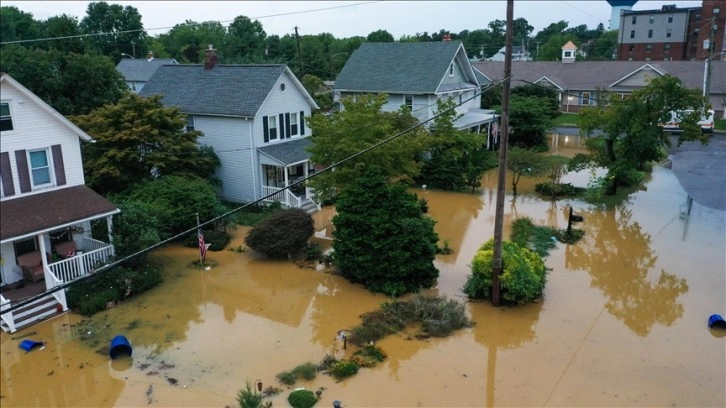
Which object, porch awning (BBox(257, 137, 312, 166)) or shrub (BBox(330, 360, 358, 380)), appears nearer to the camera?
shrub (BBox(330, 360, 358, 380))

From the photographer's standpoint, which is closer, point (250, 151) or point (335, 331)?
point (335, 331)

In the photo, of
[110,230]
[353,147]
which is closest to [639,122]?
[353,147]

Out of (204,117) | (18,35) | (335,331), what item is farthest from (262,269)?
(18,35)

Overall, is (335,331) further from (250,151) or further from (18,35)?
(18,35)

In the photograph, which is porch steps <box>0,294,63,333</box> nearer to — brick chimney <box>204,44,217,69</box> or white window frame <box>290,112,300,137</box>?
white window frame <box>290,112,300,137</box>

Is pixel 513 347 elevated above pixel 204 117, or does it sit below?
below

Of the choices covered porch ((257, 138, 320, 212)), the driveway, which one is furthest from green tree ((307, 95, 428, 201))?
the driveway

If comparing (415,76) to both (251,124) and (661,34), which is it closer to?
(251,124)
